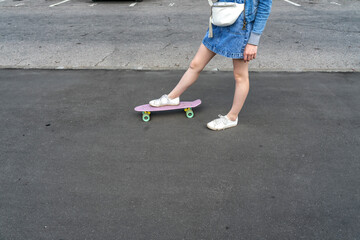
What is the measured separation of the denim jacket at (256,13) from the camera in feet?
10.2

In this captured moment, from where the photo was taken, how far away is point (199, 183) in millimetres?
2988

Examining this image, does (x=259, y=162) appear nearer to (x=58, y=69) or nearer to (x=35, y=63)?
(x=58, y=69)

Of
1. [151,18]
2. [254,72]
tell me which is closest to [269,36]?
[254,72]

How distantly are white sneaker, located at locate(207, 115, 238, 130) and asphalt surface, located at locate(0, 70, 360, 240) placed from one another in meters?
0.08

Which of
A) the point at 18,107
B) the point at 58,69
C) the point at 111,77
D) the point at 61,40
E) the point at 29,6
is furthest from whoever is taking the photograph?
the point at 29,6

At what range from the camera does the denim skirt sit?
3238mm

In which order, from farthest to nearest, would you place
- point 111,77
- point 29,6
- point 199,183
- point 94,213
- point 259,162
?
point 29,6 → point 111,77 → point 259,162 → point 199,183 → point 94,213

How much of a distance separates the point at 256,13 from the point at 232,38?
12.8 inches

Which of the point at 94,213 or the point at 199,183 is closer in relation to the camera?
the point at 94,213

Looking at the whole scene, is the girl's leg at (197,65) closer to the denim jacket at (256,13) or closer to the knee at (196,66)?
the knee at (196,66)

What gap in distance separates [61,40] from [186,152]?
5497 mm

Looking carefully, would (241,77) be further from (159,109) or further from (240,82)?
(159,109)

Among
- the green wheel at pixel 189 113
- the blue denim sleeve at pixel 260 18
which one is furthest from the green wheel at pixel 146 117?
the blue denim sleeve at pixel 260 18

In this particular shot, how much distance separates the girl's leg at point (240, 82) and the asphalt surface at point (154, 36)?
6.95 feet
